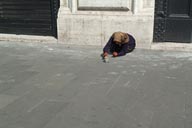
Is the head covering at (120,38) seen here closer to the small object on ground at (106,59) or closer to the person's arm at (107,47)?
the person's arm at (107,47)

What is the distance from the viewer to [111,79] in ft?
19.7

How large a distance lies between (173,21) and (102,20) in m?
1.76

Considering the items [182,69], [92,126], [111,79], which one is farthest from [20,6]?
[92,126]

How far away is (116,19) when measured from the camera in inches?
318

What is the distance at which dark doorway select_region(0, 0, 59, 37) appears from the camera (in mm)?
8898

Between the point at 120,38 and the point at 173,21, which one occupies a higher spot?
the point at 173,21

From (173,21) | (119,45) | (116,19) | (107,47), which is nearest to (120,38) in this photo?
(119,45)

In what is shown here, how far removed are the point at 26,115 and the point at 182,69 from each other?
Result: 340cm

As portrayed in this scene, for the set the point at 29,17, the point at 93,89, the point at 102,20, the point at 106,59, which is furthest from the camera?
the point at 29,17

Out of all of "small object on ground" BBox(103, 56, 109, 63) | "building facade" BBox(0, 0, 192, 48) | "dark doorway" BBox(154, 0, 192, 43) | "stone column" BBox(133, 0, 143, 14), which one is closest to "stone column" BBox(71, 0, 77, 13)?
"building facade" BBox(0, 0, 192, 48)

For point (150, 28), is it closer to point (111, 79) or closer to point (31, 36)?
point (111, 79)

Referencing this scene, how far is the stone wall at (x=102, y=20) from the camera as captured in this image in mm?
7926

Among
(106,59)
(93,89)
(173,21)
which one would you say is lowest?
(93,89)

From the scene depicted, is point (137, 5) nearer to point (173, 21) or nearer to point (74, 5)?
point (173, 21)
